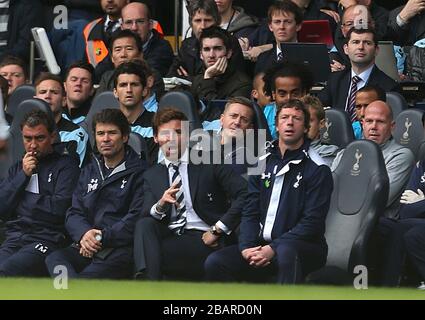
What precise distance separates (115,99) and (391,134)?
2.25m

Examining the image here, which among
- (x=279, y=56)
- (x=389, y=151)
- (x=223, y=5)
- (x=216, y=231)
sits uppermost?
(x=223, y=5)

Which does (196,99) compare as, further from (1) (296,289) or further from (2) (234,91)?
(1) (296,289)

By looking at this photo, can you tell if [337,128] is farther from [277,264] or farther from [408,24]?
[408,24]

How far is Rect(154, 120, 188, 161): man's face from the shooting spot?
31.0 ft

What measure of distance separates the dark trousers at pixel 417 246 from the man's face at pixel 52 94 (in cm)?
331

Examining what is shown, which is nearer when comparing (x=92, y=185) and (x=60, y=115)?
(x=92, y=185)

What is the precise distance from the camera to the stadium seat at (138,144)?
32.8 feet

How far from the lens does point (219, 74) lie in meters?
11.0

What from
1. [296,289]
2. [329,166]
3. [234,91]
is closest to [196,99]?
[234,91]

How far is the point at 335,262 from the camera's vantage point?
9.07 meters

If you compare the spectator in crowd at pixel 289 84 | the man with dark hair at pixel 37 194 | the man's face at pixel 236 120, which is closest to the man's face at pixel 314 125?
the man's face at pixel 236 120

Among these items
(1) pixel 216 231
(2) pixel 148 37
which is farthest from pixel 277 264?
(2) pixel 148 37

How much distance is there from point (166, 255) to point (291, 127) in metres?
1.22

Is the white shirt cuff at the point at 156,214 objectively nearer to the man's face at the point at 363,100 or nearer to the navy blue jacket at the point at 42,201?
the navy blue jacket at the point at 42,201
